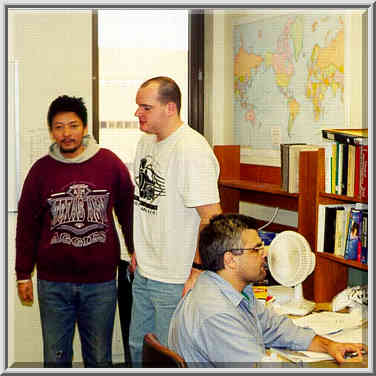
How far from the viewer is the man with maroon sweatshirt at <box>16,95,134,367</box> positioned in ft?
5.47

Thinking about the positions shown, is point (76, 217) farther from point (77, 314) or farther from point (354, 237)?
point (354, 237)

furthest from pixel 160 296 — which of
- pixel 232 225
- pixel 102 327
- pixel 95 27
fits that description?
pixel 95 27

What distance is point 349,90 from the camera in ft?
6.47

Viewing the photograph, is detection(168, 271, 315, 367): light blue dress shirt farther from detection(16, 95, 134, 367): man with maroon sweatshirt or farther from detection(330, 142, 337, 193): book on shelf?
detection(330, 142, 337, 193): book on shelf

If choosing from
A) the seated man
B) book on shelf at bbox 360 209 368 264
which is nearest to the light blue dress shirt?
the seated man

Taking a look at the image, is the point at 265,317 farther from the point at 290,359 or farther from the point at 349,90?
the point at 349,90

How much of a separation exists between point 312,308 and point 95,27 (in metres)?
1.29

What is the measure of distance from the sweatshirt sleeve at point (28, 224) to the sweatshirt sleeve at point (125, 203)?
237 millimetres

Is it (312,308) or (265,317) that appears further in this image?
(312,308)

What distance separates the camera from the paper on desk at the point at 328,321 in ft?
6.54

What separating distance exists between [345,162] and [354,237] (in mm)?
264

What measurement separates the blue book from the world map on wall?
1.08 feet

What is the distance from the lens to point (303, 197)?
8.05ft

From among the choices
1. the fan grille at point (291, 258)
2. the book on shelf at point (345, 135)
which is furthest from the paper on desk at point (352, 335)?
the book on shelf at point (345, 135)
